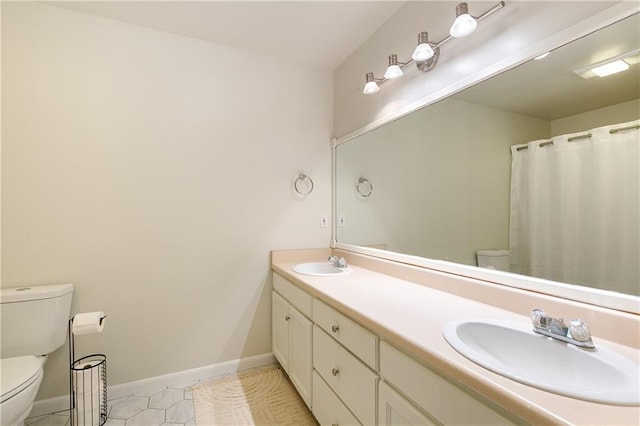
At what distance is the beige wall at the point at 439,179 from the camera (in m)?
1.29

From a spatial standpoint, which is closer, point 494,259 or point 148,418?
point 494,259

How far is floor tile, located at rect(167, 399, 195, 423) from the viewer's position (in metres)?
1.67

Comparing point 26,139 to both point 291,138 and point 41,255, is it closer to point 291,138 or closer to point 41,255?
point 41,255

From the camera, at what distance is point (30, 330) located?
1.54 m

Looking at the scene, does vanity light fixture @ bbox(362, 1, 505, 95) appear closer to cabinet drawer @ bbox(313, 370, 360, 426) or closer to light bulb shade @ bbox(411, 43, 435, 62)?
light bulb shade @ bbox(411, 43, 435, 62)

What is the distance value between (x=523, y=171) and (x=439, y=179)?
1.64ft

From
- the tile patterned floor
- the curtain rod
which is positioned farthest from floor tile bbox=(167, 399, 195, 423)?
the curtain rod

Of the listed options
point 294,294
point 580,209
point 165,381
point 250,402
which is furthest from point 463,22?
point 165,381

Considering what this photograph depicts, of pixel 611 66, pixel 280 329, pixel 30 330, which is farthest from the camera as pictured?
pixel 280 329

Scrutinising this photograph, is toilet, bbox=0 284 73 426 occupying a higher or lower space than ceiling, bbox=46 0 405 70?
lower

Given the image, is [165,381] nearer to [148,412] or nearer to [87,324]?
[148,412]

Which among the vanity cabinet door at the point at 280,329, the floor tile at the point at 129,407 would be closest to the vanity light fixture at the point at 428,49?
the vanity cabinet door at the point at 280,329

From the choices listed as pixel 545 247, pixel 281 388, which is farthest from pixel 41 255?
pixel 545 247

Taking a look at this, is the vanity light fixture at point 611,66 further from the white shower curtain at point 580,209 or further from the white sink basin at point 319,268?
the white sink basin at point 319,268
